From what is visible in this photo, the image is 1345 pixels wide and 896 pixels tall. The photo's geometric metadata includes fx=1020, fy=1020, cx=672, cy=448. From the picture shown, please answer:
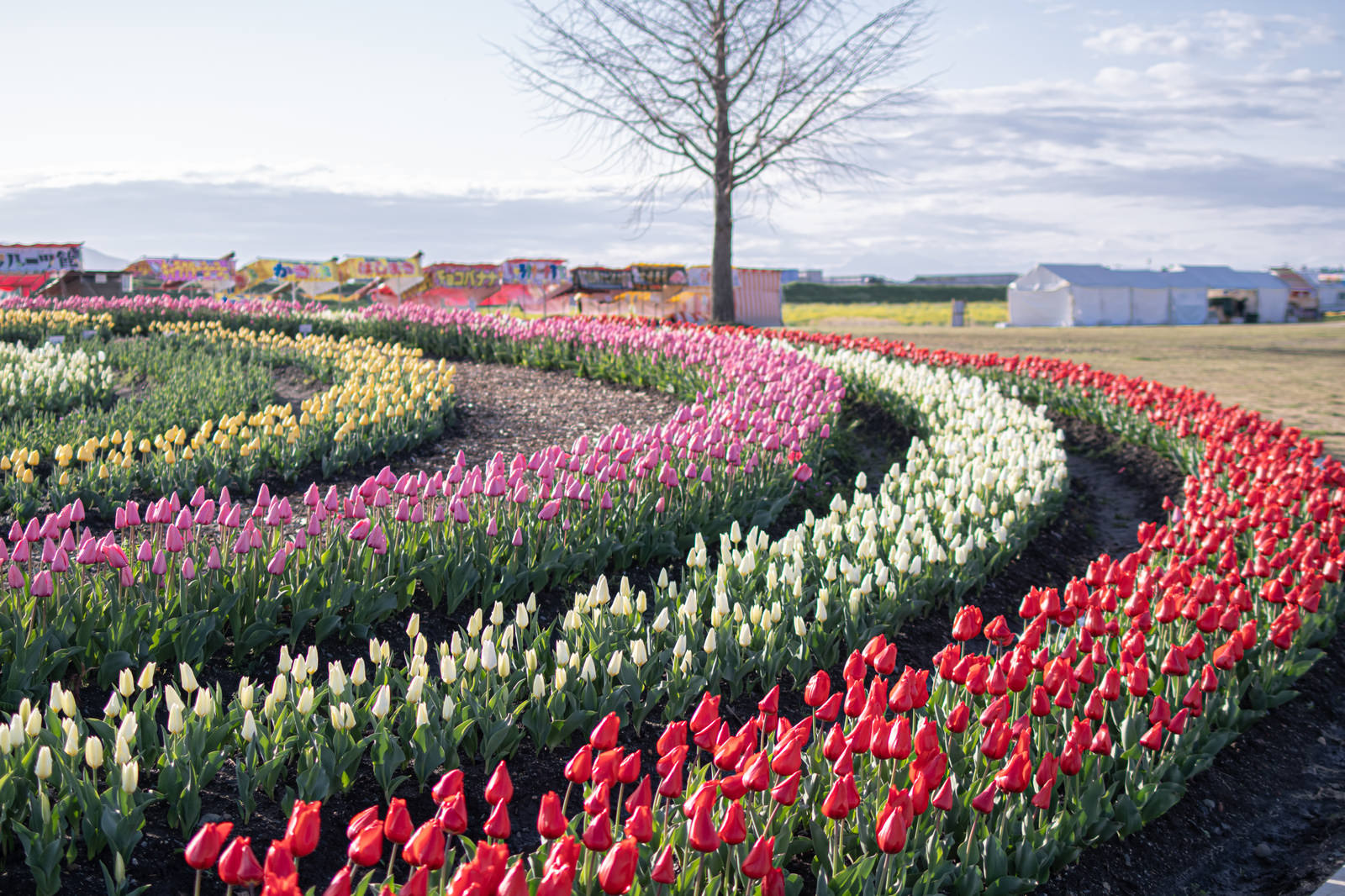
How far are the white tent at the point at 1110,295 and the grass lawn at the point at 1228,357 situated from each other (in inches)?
107

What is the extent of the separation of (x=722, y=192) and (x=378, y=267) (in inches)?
499

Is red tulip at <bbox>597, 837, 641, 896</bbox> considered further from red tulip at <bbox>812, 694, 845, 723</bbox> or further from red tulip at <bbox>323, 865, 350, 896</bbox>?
red tulip at <bbox>812, 694, 845, 723</bbox>

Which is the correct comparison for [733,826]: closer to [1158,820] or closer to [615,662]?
[615,662]

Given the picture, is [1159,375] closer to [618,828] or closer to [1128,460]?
[1128,460]

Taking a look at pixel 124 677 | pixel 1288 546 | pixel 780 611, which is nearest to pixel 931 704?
pixel 780 611

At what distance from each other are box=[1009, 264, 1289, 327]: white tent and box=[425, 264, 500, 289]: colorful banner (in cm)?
2422

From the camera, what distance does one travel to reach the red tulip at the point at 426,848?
6.56 ft

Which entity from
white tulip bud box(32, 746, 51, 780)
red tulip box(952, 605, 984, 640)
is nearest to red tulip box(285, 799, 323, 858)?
white tulip bud box(32, 746, 51, 780)

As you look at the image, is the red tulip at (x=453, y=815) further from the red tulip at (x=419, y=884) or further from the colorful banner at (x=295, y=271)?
the colorful banner at (x=295, y=271)

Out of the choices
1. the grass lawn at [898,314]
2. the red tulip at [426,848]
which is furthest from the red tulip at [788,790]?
the grass lawn at [898,314]

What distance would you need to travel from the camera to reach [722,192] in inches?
891

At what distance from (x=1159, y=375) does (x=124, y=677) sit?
1806cm

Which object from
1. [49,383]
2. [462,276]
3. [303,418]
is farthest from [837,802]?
[462,276]

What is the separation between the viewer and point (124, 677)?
3.18 meters
